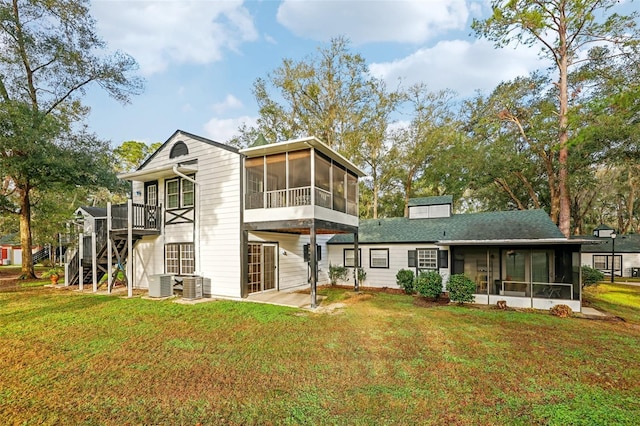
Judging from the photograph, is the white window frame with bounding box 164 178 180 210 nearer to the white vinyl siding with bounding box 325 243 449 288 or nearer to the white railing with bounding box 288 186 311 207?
the white railing with bounding box 288 186 311 207

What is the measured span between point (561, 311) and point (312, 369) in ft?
29.6

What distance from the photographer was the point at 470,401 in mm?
3984

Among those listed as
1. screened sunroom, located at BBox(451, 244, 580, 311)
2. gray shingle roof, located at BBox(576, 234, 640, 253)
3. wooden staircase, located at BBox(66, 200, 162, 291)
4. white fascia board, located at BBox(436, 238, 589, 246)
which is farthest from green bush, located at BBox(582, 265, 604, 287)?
wooden staircase, located at BBox(66, 200, 162, 291)

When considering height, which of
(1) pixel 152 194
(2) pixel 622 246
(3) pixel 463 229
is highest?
(1) pixel 152 194

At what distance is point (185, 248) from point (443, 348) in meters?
10.3

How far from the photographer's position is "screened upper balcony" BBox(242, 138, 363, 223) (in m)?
9.84

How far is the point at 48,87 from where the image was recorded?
16812 mm

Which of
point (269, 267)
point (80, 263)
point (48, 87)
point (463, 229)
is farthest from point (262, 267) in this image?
point (48, 87)

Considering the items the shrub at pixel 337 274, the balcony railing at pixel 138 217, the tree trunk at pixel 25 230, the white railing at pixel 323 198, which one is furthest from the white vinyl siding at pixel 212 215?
the tree trunk at pixel 25 230

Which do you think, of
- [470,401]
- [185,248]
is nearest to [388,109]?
[185,248]

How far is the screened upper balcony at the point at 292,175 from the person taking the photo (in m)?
9.84

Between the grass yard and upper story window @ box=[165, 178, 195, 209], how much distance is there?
506 centimetres

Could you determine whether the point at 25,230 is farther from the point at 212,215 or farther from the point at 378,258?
the point at 378,258

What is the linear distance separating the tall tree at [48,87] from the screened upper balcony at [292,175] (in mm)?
11145
